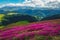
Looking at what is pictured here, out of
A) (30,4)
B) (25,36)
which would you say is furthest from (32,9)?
(25,36)

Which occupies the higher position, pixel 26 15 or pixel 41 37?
pixel 26 15

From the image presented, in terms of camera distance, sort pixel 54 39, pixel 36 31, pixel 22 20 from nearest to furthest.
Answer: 1. pixel 54 39
2. pixel 36 31
3. pixel 22 20

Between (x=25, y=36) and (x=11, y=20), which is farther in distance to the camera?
(x=11, y=20)

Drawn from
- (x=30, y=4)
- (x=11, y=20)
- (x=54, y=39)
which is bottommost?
(x=54, y=39)

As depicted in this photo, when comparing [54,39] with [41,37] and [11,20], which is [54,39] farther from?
[11,20]

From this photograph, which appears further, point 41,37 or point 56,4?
point 56,4

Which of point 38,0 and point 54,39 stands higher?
point 38,0

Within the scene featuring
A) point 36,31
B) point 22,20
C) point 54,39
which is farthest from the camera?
point 22,20

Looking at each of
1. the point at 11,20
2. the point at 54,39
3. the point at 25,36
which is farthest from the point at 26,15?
the point at 54,39

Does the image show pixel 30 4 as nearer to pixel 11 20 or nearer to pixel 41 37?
pixel 11 20
